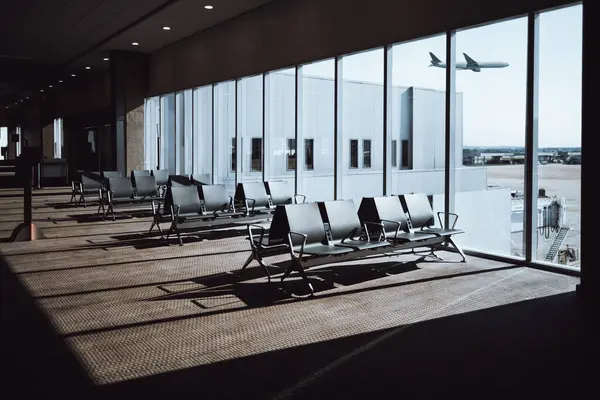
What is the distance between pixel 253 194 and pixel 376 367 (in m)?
6.82

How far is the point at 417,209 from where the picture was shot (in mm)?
→ 7828

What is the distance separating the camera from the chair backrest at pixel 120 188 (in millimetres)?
12219

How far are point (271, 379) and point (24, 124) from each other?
38583 mm

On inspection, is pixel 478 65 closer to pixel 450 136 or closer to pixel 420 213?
pixel 450 136

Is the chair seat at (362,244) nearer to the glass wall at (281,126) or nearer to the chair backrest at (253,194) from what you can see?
the chair backrest at (253,194)

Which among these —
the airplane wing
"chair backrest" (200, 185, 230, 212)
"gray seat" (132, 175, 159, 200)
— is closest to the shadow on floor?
the airplane wing

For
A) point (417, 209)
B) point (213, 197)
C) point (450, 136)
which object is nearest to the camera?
point (417, 209)

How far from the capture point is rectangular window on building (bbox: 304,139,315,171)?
36.9 feet

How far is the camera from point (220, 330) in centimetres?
459

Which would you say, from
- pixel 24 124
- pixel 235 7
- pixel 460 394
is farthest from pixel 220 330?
pixel 24 124

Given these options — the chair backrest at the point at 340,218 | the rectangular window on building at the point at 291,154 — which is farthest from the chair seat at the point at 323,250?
the rectangular window on building at the point at 291,154

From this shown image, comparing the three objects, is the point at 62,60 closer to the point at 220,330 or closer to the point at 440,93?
the point at 440,93

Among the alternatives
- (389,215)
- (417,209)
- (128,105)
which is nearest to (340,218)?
(389,215)

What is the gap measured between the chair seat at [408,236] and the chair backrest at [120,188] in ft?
22.9
